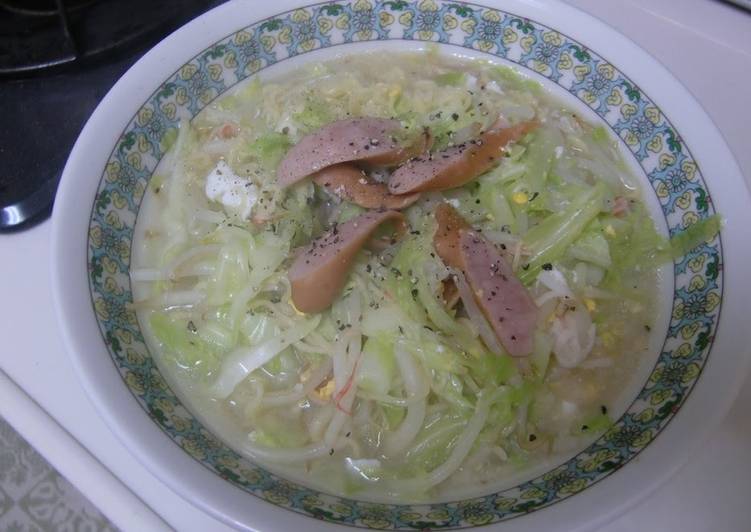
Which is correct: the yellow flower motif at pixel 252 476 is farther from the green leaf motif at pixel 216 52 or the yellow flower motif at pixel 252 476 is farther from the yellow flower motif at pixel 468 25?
the yellow flower motif at pixel 468 25

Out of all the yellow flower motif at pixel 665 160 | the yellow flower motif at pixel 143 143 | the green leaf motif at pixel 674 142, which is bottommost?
the yellow flower motif at pixel 143 143

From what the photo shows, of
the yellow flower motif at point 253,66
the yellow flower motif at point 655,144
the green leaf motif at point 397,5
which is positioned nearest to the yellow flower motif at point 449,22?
the green leaf motif at point 397,5

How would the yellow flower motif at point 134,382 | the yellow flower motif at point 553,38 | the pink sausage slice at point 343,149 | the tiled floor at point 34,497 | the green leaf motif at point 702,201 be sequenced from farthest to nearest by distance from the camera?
1. the tiled floor at point 34,497
2. the yellow flower motif at point 553,38
3. the pink sausage slice at point 343,149
4. the green leaf motif at point 702,201
5. the yellow flower motif at point 134,382

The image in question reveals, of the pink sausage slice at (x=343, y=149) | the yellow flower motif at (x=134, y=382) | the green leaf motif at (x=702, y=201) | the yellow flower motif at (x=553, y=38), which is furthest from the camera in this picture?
the yellow flower motif at (x=553, y=38)

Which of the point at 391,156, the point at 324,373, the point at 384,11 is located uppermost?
the point at 384,11

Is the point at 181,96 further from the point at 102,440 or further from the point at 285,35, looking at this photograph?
the point at 102,440

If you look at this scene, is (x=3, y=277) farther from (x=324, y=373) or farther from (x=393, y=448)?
(x=393, y=448)

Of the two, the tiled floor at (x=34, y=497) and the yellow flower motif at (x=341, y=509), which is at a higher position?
the yellow flower motif at (x=341, y=509)

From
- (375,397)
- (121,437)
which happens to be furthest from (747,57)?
(121,437)
